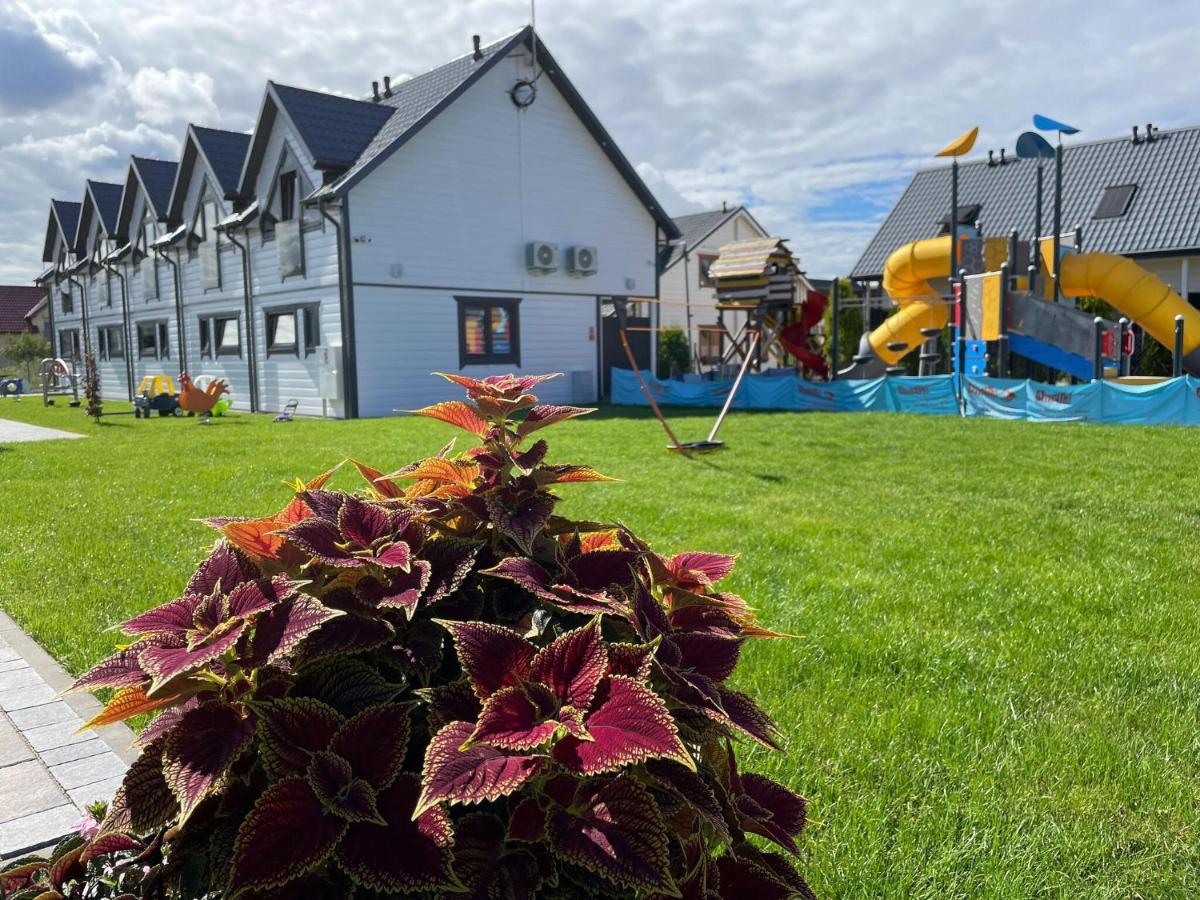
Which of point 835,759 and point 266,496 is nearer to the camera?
point 835,759

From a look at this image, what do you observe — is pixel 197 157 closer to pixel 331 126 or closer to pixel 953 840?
pixel 331 126

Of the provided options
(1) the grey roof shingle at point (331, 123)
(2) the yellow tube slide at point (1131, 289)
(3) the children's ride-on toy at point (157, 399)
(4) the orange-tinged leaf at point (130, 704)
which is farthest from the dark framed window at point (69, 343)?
(4) the orange-tinged leaf at point (130, 704)

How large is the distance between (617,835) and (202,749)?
605 mm

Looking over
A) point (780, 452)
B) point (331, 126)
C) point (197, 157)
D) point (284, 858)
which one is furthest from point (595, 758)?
point (197, 157)

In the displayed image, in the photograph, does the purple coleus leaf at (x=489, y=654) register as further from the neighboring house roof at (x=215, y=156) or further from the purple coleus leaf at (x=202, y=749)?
the neighboring house roof at (x=215, y=156)

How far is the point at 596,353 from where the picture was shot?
870 inches

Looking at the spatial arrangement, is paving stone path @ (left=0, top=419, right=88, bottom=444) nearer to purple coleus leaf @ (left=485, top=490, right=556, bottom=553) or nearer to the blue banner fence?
the blue banner fence

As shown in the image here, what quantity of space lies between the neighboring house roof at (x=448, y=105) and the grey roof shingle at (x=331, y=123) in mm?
235

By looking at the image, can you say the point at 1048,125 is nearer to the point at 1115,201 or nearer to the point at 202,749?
the point at 1115,201

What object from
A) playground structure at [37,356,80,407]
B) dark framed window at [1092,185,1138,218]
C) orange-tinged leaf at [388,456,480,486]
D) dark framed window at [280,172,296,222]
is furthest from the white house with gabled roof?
orange-tinged leaf at [388,456,480,486]

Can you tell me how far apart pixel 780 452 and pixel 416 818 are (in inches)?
376

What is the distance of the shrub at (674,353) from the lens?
30203 millimetres

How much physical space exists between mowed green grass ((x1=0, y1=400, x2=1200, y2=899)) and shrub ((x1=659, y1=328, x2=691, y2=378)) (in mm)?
19832

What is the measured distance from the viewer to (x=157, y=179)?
85.1ft
